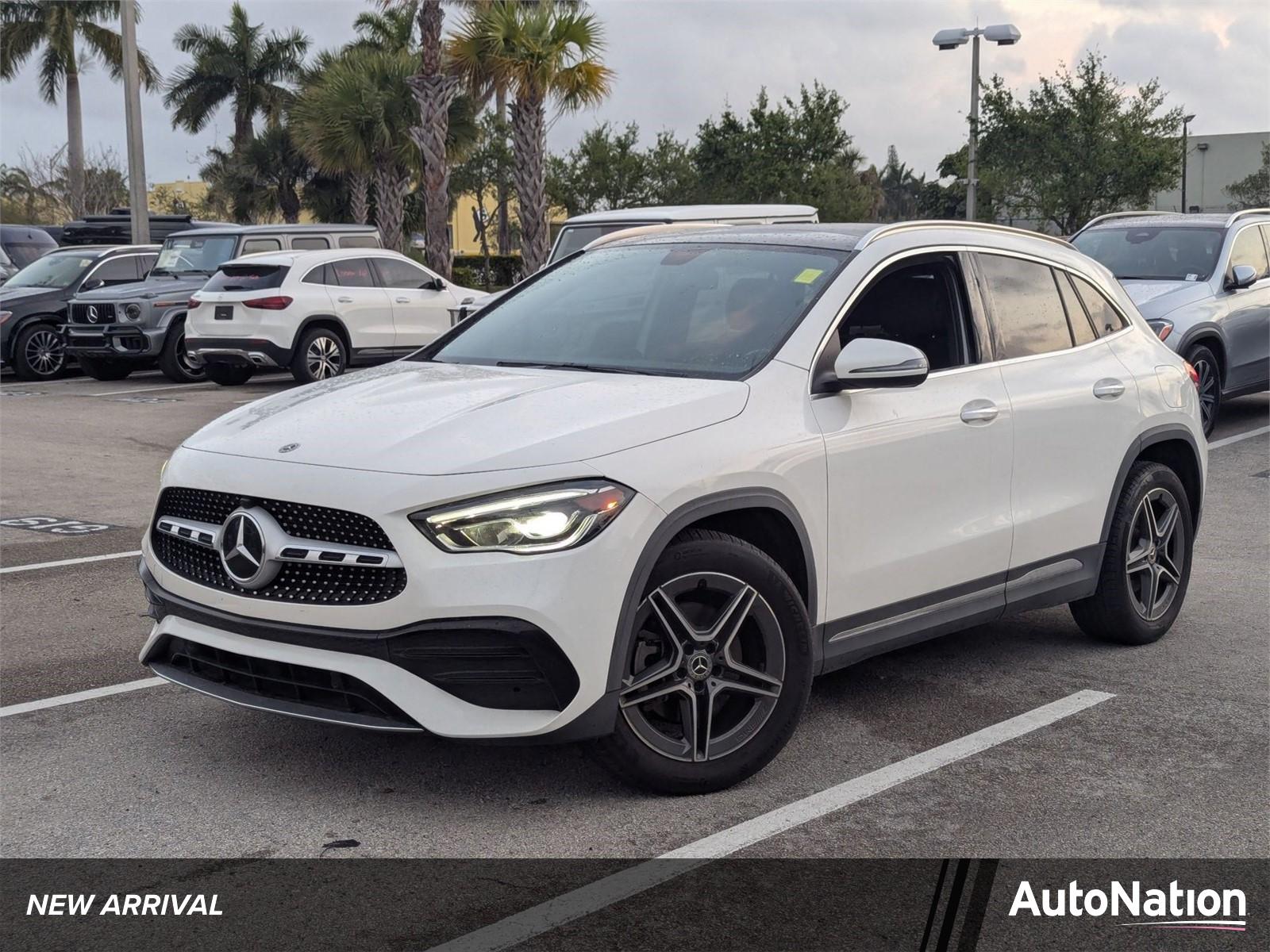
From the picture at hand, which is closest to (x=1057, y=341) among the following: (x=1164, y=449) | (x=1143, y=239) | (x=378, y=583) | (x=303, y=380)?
(x=1164, y=449)

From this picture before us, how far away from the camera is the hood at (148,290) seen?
19.0 meters

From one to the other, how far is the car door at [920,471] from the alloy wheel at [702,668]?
0.40m

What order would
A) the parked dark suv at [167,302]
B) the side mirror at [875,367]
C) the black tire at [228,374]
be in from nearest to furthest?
the side mirror at [875,367] → the black tire at [228,374] → the parked dark suv at [167,302]

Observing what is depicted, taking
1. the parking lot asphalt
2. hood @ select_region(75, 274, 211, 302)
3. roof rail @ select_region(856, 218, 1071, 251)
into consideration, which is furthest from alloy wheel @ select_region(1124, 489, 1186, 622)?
hood @ select_region(75, 274, 211, 302)

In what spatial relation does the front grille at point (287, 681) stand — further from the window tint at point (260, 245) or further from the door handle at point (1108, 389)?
the window tint at point (260, 245)

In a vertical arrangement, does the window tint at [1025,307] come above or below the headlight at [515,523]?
above

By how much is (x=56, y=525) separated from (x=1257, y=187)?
59736mm

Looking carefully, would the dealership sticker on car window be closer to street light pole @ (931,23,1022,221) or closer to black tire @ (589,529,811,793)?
black tire @ (589,529,811,793)

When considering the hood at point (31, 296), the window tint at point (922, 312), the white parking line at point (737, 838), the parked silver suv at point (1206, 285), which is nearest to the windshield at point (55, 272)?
the hood at point (31, 296)

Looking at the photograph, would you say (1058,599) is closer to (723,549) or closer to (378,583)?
(723,549)

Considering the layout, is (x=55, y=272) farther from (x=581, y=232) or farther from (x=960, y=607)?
(x=960, y=607)

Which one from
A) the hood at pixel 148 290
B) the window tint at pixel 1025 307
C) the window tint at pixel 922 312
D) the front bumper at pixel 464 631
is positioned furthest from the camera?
the hood at pixel 148 290

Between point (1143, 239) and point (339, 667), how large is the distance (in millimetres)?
11224

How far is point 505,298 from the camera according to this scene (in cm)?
602
